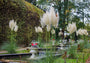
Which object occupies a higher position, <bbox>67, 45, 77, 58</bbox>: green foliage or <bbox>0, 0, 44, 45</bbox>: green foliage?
<bbox>0, 0, 44, 45</bbox>: green foliage

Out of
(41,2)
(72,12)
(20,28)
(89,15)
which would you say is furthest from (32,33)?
(89,15)

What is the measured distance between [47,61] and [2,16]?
4973 millimetres

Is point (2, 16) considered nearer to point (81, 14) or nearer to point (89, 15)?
point (81, 14)

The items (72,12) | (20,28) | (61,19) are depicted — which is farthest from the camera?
(72,12)

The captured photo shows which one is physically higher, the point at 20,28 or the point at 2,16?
the point at 2,16

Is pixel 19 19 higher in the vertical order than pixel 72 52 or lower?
higher

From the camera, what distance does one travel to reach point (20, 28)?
8547mm

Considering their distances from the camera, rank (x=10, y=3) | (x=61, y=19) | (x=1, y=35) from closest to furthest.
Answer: (x=1, y=35) < (x=10, y=3) < (x=61, y=19)

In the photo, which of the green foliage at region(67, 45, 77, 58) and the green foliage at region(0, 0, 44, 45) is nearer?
the green foliage at region(67, 45, 77, 58)

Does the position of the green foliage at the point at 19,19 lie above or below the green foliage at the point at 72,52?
above

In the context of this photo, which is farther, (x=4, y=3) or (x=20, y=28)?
(x=20, y=28)

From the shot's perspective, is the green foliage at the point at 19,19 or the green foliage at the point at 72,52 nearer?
the green foliage at the point at 72,52

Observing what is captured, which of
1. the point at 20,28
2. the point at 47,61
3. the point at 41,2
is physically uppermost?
the point at 41,2

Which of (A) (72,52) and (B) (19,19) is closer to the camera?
(A) (72,52)
